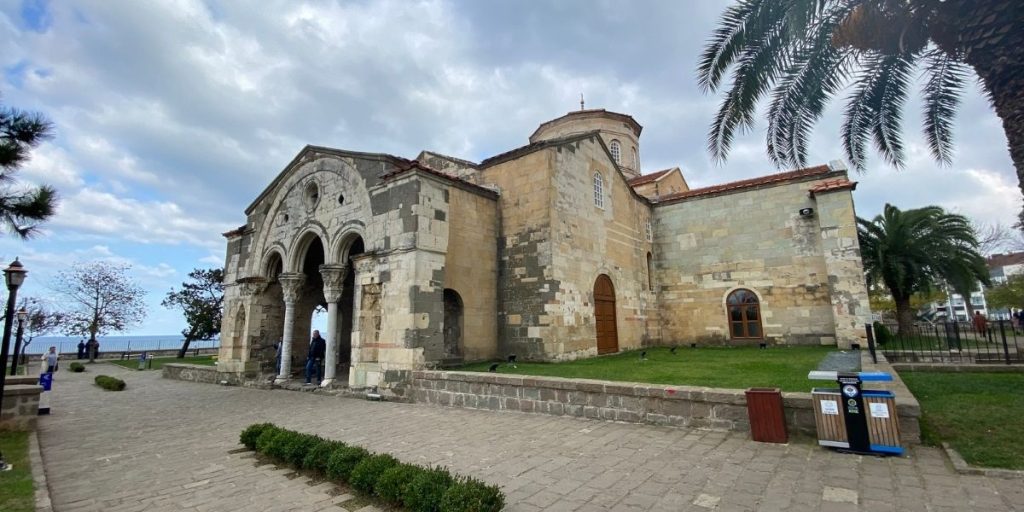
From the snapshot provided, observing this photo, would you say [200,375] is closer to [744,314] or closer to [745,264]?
[744,314]

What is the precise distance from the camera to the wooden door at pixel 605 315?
645 inches

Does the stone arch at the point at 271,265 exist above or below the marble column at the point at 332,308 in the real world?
above

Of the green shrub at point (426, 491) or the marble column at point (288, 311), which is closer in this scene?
the green shrub at point (426, 491)

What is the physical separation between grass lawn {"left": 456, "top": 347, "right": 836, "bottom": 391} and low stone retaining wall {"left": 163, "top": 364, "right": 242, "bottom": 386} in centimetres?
1105

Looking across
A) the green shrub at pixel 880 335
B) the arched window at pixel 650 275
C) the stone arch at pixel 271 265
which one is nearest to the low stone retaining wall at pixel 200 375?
the stone arch at pixel 271 265

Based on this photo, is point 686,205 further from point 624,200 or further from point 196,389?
point 196,389

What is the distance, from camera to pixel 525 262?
14648 millimetres

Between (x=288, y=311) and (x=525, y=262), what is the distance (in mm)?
9240

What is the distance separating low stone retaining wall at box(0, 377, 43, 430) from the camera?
874cm

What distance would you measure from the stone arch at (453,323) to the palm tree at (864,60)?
27.9ft

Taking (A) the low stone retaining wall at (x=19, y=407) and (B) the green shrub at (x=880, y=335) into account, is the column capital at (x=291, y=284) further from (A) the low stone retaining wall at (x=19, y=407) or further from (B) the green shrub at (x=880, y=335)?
(B) the green shrub at (x=880, y=335)

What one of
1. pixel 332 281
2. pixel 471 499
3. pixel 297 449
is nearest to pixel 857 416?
pixel 471 499

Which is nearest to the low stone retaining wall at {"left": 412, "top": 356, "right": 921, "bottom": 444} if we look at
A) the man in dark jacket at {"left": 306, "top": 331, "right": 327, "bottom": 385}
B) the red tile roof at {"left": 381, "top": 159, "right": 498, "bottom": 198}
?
the red tile roof at {"left": 381, "top": 159, "right": 498, "bottom": 198}

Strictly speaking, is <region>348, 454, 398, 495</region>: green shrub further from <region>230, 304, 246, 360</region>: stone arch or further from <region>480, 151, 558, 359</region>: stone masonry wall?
<region>230, 304, 246, 360</region>: stone arch
